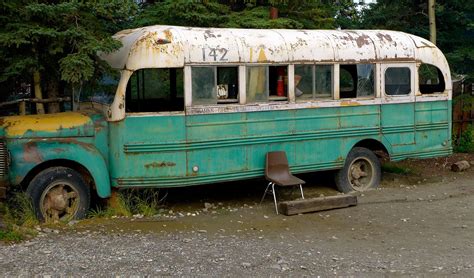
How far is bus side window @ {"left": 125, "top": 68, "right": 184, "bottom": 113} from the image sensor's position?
30.2ft

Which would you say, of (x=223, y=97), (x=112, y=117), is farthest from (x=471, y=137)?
(x=112, y=117)

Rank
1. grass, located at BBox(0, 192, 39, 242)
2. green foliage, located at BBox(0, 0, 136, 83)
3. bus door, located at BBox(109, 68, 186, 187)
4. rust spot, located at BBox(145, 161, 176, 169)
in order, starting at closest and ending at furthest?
grass, located at BBox(0, 192, 39, 242) → green foliage, located at BBox(0, 0, 136, 83) → bus door, located at BBox(109, 68, 186, 187) → rust spot, located at BBox(145, 161, 176, 169)

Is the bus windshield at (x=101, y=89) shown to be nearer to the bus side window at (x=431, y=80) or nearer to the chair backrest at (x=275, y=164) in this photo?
the chair backrest at (x=275, y=164)

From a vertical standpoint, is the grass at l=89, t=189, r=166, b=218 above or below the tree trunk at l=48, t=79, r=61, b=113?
below

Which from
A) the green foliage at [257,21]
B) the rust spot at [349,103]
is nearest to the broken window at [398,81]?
the rust spot at [349,103]

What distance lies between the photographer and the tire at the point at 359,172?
10492 millimetres

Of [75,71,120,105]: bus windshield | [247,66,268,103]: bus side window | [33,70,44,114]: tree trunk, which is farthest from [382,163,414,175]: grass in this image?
[33,70,44,114]: tree trunk

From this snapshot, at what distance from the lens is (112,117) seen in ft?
27.6

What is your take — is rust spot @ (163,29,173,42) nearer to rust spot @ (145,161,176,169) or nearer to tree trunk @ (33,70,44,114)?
rust spot @ (145,161,176,169)

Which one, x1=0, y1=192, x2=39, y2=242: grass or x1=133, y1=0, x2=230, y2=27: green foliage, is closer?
x1=0, y1=192, x2=39, y2=242: grass

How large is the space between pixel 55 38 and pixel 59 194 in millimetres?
2118

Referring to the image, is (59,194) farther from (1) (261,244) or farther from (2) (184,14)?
(2) (184,14)

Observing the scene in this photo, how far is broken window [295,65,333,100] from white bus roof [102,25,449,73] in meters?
0.13

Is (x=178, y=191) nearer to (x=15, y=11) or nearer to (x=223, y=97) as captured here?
(x=223, y=97)
